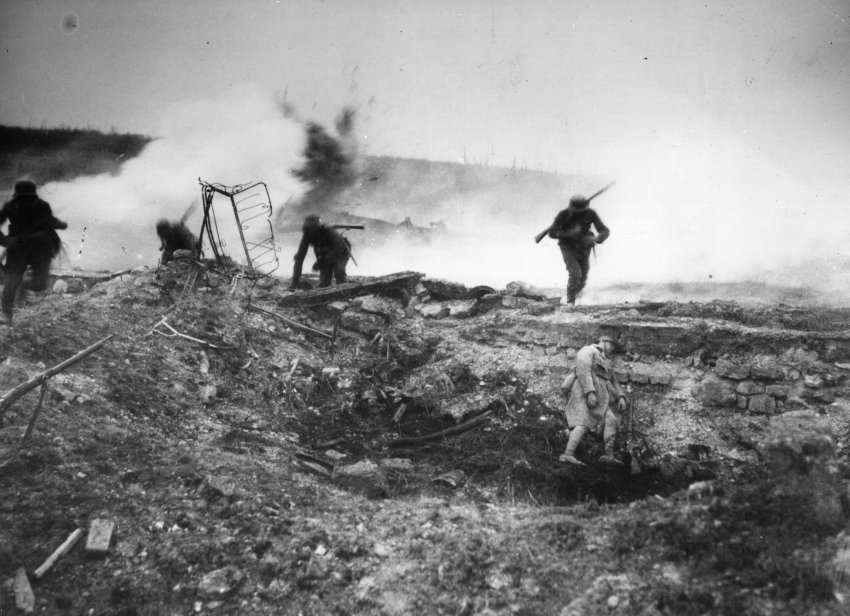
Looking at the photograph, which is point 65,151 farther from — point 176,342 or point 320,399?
point 320,399

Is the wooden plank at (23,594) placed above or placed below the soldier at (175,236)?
below

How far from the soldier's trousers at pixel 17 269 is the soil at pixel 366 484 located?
12.4 inches

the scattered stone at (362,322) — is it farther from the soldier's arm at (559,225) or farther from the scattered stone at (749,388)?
the scattered stone at (749,388)

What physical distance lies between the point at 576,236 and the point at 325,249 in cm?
435

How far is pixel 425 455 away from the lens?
5051 millimetres

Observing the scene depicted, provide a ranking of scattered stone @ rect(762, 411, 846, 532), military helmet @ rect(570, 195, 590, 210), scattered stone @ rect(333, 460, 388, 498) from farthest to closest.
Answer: military helmet @ rect(570, 195, 590, 210)
scattered stone @ rect(333, 460, 388, 498)
scattered stone @ rect(762, 411, 846, 532)

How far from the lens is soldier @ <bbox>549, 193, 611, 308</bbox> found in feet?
24.1

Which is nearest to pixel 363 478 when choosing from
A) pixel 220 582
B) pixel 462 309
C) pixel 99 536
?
pixel 220 582

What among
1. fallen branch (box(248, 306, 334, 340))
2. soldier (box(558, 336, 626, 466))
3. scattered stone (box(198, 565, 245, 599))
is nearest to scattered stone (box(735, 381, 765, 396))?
soldier (box(558, 336, 626, 466))

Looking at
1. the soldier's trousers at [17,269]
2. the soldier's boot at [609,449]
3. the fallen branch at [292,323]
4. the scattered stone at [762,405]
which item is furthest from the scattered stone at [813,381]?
the soldier's trousers at [17,269]

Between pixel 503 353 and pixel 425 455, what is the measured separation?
202 centimetres

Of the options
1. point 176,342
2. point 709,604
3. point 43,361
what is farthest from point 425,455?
point 43,361

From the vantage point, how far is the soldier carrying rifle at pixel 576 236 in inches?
289

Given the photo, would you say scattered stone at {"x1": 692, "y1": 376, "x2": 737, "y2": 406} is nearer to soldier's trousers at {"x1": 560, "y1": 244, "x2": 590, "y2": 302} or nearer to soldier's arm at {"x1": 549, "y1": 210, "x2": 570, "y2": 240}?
soldier's trousers at {"x1": 560, "y1": 244, "x2": 590, "y2": 302}
